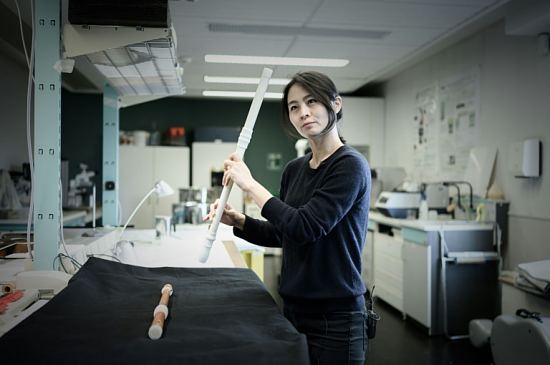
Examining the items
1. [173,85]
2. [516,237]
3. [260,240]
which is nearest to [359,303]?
[260,240]

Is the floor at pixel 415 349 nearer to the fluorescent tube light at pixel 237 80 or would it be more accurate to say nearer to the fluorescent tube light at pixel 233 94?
the fluorescent tube light at pixel 237 80

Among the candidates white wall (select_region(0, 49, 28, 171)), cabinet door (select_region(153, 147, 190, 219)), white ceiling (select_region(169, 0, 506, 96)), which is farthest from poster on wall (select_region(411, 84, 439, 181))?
white wall (select_region(0, 49, 28, 171))

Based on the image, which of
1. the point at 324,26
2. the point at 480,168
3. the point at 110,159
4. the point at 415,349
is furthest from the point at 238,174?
the point at 480,168

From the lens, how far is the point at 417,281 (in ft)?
11.7

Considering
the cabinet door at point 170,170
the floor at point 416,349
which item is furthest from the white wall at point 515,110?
the cabinet door at point 170,170

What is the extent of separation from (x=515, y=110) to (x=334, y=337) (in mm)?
3124

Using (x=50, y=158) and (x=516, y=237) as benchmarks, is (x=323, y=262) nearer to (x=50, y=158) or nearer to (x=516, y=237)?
(x=50, y=158)

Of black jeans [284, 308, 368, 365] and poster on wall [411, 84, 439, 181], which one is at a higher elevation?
poster on wall [411, 84, 439, 181]

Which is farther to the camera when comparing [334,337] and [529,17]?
[529,17]

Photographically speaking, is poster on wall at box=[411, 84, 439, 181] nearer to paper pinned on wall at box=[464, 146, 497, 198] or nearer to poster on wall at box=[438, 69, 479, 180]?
poster on wall at box=[438, 69, 479, 180]

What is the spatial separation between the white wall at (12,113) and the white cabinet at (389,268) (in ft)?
13.7

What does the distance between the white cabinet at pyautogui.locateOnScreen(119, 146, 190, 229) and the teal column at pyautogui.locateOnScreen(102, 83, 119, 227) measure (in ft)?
11.7

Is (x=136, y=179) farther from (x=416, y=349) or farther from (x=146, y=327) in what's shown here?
(x=146, y=327)

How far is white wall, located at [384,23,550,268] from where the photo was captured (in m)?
3.21
